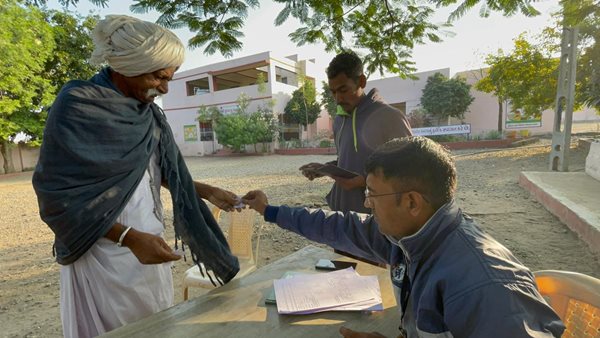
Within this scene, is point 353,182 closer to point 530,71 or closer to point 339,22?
point 339,22

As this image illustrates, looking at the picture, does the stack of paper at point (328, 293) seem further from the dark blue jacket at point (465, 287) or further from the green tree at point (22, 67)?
the green tree at point (22, 67)

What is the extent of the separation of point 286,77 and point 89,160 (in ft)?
86.2

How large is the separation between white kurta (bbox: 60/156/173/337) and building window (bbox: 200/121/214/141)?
24.6 metres

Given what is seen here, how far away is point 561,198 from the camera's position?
5359 mm

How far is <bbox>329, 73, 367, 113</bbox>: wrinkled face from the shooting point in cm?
229

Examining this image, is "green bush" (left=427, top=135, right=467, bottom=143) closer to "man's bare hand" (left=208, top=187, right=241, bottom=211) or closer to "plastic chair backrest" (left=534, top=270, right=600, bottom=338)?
"man's bare hand" (left=208, top=187, right=241, bottom=211)

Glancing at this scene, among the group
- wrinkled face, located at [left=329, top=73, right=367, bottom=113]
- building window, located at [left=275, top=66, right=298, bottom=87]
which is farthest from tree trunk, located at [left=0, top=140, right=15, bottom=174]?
wrinkled face, located at [left=329, top=73, right=367, bottom=113]

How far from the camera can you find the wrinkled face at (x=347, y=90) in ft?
7.52

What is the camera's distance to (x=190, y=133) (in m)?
26.1

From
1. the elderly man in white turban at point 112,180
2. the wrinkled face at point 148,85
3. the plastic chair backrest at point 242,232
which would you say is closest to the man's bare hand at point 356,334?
the elderly man in white turban at point 112,180

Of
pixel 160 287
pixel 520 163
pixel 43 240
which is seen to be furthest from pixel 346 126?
pixel 520 163

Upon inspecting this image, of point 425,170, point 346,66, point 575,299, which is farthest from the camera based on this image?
point 346,66

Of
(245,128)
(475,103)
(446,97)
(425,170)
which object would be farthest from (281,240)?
(475,103)

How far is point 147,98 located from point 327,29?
2.74 metres
